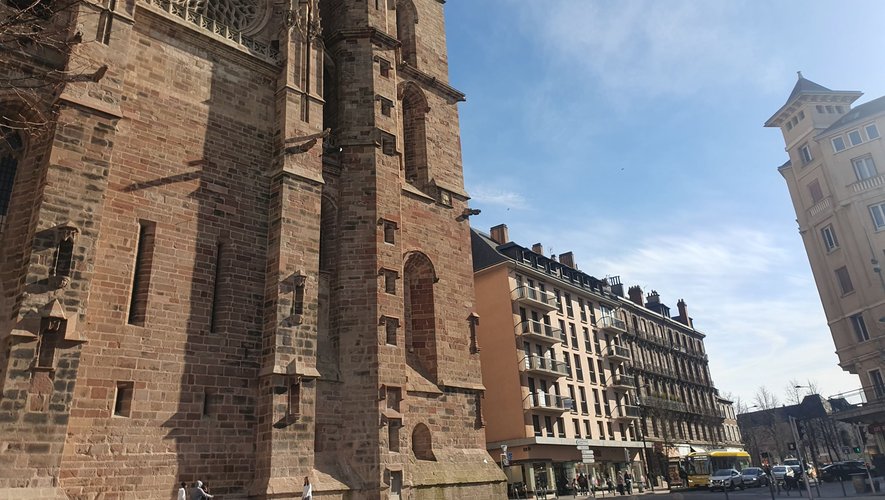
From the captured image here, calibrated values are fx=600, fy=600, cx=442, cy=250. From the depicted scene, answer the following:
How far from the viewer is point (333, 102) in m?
21.9

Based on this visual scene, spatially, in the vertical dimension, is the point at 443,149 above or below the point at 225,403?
above

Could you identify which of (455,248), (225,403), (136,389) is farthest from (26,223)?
(455,248)

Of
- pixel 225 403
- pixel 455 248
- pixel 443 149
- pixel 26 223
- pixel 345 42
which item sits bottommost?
pixel 225 403

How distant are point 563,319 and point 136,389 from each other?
33.7 m

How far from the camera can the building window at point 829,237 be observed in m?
38.0

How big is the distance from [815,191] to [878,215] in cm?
522

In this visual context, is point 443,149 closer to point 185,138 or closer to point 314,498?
point 185,138

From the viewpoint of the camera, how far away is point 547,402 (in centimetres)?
3766

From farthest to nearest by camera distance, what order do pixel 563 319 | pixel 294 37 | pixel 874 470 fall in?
1. pixel 563 319
2. pixel 874 470
3. pixel 294 37

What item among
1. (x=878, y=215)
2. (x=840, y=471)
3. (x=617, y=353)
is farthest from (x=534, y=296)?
(x=878, y=215)

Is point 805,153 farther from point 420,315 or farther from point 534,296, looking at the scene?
point 420,315

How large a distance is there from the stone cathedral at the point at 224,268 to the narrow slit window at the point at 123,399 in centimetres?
5

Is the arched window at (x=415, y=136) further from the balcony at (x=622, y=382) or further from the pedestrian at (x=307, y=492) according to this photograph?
the balcony at (x=622, y=382)

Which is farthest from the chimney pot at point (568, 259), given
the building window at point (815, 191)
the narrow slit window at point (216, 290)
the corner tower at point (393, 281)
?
the narrow slit window at point (216, 290)
